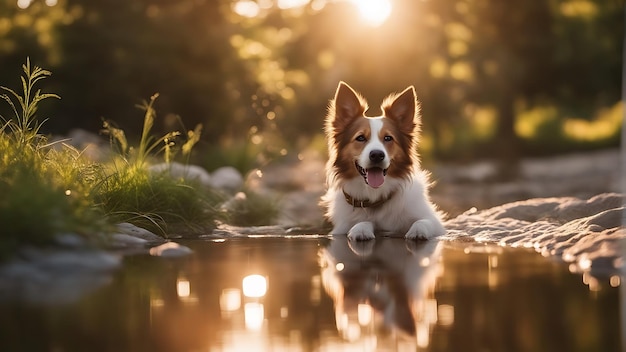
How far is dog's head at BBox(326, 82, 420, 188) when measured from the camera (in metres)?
8.07

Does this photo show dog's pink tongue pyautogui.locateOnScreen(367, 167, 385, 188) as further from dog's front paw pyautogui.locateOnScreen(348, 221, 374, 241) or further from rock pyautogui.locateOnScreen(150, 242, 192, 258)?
rock pyautogui.locateOnScreen(150, 242, 192, 258)

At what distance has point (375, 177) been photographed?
321 inches

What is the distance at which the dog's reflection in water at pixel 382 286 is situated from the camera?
423 centimetres

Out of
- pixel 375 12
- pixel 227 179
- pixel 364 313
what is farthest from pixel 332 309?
pixel 375 12

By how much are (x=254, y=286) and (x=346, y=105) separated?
3365 millimetres

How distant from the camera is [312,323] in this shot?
432cm

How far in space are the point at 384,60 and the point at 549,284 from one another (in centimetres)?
1571

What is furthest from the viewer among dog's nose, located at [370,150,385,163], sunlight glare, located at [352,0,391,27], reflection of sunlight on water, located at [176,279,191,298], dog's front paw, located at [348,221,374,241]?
sunlight glare, located at [352,0,391,27]

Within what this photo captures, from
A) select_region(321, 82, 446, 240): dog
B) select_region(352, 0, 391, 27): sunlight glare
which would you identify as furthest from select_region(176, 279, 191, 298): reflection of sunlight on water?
select_region(352, 0, 391, 27): sunlight glare

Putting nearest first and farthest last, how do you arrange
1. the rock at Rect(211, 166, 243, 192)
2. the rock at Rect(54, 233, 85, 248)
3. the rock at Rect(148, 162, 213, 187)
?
the rock at Rect(54, 233, 85, 248) → the rock at Rect(148, 162, 213, 187) → the rock at Rect(211, 166, 243, 192)

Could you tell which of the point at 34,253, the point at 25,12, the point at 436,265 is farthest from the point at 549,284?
the point at 25,12

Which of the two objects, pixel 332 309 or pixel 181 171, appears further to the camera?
pixel 181 171

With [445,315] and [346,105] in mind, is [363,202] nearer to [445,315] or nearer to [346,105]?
[346,105]

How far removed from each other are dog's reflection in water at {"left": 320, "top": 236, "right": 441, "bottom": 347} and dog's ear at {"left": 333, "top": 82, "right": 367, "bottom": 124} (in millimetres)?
1213
